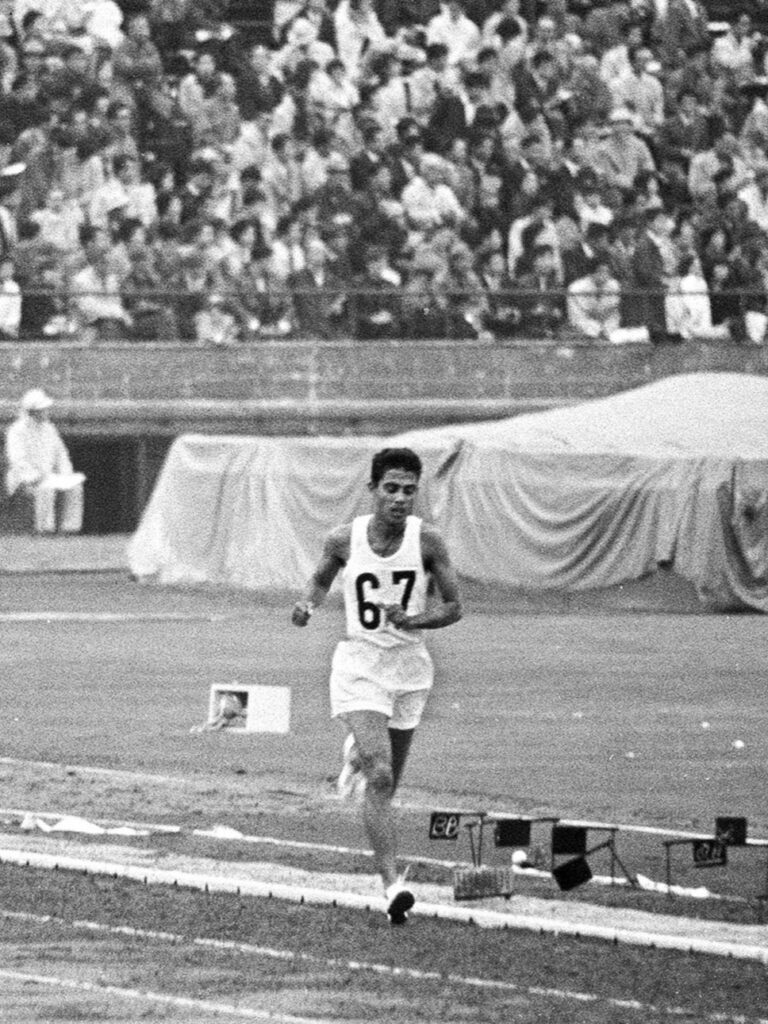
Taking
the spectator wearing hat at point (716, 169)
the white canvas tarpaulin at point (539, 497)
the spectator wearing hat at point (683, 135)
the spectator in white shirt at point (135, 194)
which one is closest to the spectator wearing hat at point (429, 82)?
the spectator wearing hat at point (683, 135)

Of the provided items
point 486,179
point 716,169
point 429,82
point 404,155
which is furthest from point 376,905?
point 716,169

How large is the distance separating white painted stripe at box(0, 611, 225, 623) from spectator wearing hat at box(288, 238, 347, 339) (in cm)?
613

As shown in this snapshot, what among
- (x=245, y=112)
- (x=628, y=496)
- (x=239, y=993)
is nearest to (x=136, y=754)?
(x=239, y=993)

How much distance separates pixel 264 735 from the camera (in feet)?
58.1

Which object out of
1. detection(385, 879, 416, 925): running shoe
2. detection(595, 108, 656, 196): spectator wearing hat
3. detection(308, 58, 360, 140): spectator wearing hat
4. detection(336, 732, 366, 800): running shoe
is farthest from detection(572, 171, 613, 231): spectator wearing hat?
detection(385, 879, 416, 925): running shoe

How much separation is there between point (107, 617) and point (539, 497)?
14.3ft

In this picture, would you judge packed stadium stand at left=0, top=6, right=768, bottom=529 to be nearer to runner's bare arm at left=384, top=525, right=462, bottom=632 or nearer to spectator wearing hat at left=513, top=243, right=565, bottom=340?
spectator wearing hat at left=513, top=243, right=565, bottom=340

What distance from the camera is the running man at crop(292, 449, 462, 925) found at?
35.3 ft

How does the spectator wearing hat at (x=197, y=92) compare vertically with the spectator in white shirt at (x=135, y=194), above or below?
above

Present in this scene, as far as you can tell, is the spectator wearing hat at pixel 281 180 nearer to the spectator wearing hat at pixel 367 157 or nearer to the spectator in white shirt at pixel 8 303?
the spectator wearing hat at pixel 367 157

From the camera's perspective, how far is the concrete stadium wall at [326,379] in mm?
32719

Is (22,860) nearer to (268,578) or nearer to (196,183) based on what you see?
(268,578)

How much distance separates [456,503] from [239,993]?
19145 mm

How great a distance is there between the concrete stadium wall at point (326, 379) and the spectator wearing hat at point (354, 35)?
3.58m
